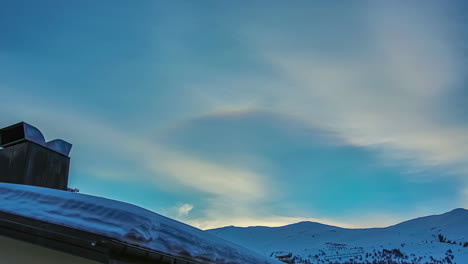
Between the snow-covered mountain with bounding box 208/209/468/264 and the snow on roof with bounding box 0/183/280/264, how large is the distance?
269 inches

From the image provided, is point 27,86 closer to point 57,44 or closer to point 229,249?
point 57,44

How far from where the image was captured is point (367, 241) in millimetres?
14281

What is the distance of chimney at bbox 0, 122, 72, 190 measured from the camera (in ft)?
24.0

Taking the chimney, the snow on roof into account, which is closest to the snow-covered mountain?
the chimney

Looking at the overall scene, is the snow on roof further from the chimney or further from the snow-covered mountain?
the snow-covered mountain

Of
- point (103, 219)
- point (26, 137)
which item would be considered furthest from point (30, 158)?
point (103, 219)

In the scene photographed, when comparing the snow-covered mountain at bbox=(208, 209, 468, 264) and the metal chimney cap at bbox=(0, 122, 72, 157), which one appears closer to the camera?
the metal chimney cap at bbox=(0, 122, 72, 157)

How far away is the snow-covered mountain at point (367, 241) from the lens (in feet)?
39.8

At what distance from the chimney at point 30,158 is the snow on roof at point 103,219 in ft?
9.82

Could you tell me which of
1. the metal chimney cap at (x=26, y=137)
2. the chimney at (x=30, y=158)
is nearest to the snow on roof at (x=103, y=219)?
the chimney at (x=30, y=158)

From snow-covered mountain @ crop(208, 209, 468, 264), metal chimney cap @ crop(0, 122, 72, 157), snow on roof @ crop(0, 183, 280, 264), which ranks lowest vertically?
snow on roof @ crop(0, 183, 280, 264)

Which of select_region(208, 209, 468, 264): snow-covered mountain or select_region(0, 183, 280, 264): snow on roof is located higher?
select_region(208, 209, 468, 264): snow-covered mountain

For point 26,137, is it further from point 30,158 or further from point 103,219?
point 103,219

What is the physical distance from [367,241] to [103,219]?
482 inches
